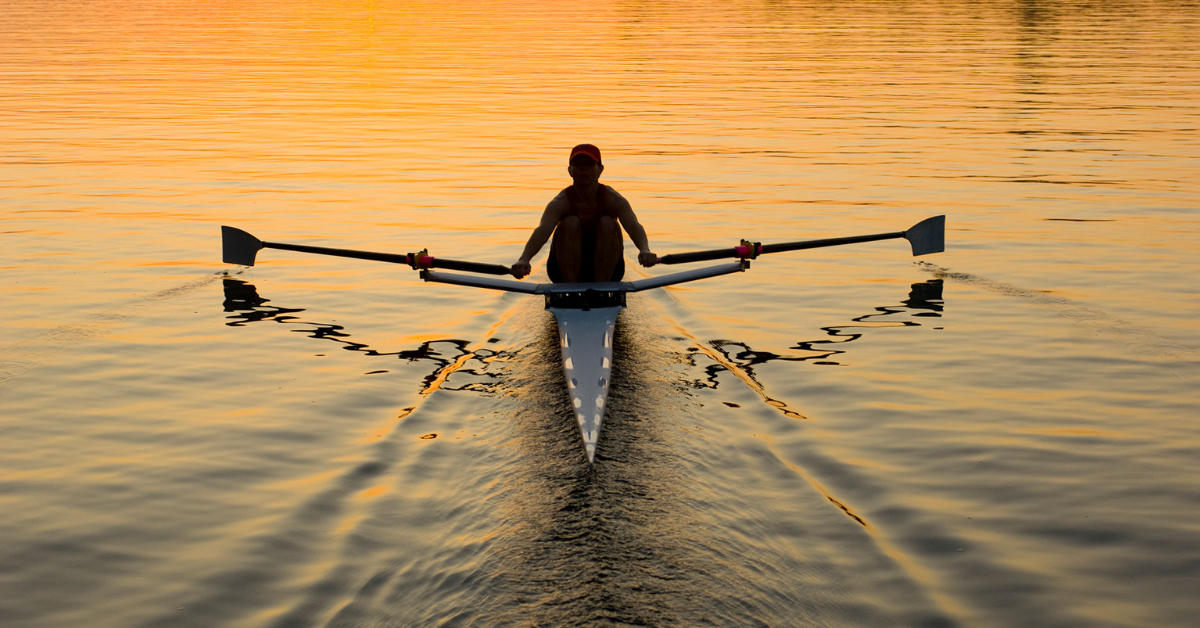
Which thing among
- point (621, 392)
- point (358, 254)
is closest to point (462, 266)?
Answer: point (358, 254)

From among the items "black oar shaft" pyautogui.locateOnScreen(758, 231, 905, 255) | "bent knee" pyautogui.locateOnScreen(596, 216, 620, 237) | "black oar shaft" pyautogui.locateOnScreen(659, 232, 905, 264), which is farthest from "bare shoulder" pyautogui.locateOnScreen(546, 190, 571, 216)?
"black oar shaft" pyautogui.locateOnScreen(758, 231, 905, 255)

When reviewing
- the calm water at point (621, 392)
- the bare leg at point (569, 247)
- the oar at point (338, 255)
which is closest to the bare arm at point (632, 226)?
the bare leg at point (569, 247)

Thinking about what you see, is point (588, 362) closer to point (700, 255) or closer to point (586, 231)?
point (586, 231)

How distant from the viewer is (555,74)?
5116 cm

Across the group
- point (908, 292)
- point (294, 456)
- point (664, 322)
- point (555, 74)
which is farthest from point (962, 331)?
point (555, 74)

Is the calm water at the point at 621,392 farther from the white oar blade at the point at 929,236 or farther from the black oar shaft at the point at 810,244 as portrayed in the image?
the black oar shaft at the point at 810,244

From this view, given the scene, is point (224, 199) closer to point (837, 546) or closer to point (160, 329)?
point (160, 329)

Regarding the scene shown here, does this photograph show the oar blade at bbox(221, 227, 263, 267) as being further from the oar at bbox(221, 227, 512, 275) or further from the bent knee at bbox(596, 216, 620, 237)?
the bent knee at bbox(596, 216, 620, 237)

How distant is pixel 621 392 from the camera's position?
1042 centimetres

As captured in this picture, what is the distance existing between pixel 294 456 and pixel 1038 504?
5.96 m

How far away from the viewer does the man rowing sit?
12438 millimetres

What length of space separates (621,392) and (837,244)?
605 centimetres

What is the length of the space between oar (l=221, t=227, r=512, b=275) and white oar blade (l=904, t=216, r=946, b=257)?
6.30 m

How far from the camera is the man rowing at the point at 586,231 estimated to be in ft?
40.8
